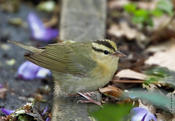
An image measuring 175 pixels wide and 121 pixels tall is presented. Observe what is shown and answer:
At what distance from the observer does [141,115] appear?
161 inches

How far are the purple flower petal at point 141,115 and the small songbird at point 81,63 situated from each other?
0.64 metres

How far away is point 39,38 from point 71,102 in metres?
2.24

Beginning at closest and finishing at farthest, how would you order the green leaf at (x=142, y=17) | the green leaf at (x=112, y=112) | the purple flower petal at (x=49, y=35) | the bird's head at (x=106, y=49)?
the green leaf at (x=112, y=112), the bird's head at (x=106, y=49), the green leaf at (x=142, y=17), the purple flower petal at (x=49, y=35)

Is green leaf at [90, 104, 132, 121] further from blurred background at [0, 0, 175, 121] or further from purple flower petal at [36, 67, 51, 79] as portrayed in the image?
purple flower petal at [36, 67, 51, 79]

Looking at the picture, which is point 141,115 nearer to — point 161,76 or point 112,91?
point 112,91

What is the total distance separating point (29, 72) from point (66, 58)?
0.90 m

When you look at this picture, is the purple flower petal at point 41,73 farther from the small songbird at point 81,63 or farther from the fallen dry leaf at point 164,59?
the fallen dry leaf at point 164,59

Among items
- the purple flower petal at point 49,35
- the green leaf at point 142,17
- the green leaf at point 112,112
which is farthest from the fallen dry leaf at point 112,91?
the purple flower petal at point 49,35

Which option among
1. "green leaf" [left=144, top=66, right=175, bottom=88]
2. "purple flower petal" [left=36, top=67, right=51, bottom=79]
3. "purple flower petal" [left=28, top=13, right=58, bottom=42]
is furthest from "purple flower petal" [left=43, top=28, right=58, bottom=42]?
"green leaf" [left=144, top=66, right=175, bottom=88]

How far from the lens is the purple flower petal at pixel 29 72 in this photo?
5590 mm

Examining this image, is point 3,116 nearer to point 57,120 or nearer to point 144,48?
point 57,120

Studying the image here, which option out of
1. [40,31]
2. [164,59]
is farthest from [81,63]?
[40,31]

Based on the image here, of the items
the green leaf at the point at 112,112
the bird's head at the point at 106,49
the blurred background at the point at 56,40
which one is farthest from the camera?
the blurred background at the point at 56,40

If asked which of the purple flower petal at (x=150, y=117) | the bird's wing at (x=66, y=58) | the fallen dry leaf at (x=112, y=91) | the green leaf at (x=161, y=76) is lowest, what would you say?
the purple flower petal at (x=150, y=117)
